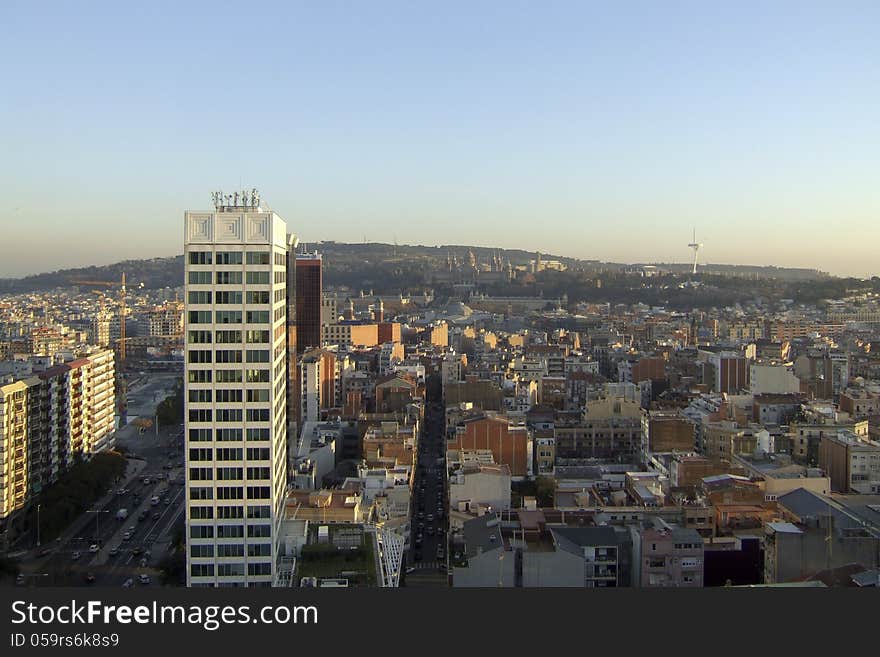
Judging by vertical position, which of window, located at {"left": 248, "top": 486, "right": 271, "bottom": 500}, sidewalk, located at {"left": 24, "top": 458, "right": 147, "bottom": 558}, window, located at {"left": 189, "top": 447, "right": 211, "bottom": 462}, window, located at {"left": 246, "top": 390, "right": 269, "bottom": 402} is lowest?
Answer: sidewalk, located at {"left": 24, "top": 458, "right": 147, "bottom": 558}

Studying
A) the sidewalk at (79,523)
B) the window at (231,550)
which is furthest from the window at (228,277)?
the sidewalk at (79,523)

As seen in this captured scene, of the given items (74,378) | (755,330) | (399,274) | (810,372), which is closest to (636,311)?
(755,330)

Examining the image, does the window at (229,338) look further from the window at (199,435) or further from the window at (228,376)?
the window at (199,435)

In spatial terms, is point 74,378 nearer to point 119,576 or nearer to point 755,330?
point 119,576

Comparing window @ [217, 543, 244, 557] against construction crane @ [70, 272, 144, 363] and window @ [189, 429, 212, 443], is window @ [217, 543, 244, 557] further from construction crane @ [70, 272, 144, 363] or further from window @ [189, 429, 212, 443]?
construction crane @ [70, 272, 144, 363]

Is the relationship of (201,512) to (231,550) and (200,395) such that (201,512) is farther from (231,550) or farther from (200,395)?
(200,395)

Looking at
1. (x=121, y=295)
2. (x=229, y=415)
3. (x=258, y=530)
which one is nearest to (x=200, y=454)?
(x=229, y=415)

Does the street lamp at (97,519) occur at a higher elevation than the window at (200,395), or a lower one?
lower

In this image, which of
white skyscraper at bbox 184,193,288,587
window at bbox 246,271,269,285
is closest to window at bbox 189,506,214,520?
white skyscraper at bbox 184,193,288,587
